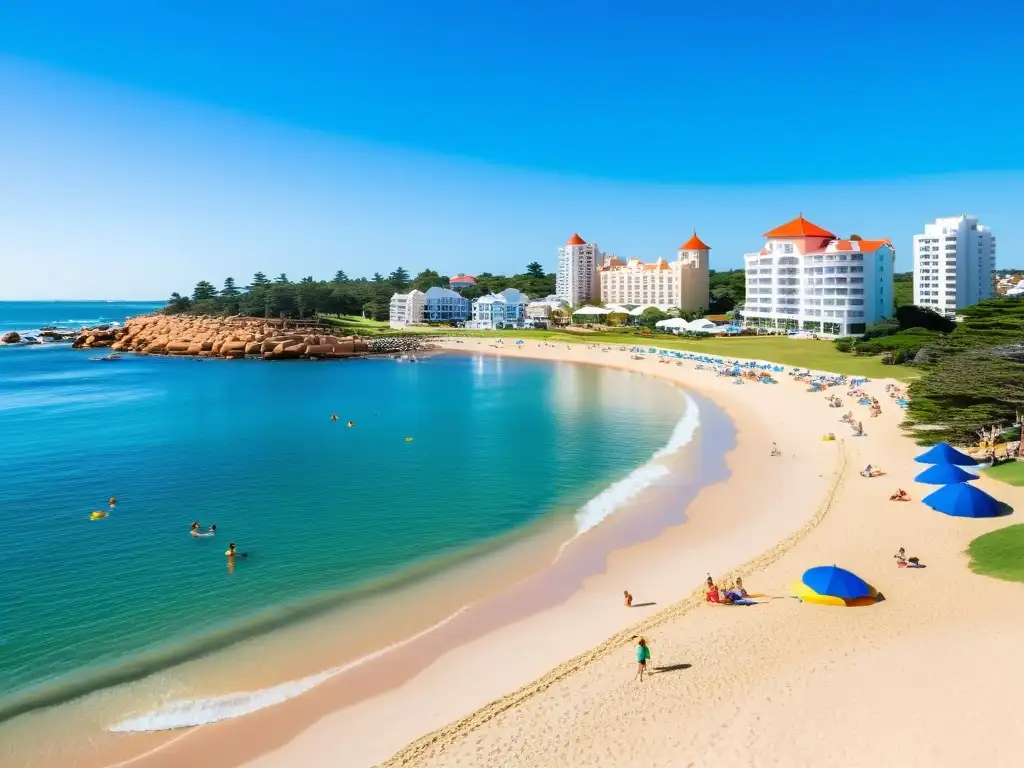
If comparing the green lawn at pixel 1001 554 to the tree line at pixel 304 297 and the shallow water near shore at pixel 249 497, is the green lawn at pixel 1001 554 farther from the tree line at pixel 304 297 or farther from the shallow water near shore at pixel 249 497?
the tree line at pixel 304 297

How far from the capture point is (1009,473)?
24953mm

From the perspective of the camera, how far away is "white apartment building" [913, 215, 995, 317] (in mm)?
99000

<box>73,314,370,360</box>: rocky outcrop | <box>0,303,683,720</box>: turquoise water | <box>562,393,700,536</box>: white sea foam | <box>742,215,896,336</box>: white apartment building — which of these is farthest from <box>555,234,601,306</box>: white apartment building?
<box>562,393,700,536</box>: white sea foam

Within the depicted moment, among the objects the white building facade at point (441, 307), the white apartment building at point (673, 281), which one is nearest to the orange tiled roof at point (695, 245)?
the white apartment building at point (673, 281)

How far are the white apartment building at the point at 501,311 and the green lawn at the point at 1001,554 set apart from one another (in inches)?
4671

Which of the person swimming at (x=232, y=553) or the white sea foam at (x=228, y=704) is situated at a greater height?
the person swimming at (x=232, y=553)

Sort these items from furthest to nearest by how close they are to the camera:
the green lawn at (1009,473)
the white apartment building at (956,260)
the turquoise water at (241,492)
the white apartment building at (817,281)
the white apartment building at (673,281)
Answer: the white apartment building at (673,281) < the white apartment building at (956,260) < the white apartment building at (817,281) < the green lawn at (1009,473) < the turquoise water at (241,492)

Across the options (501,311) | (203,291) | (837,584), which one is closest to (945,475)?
(837,584)

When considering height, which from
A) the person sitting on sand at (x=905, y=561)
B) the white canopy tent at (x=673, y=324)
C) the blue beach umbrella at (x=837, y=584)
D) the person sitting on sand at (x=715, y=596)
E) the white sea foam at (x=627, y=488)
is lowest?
the white sea foam at (x=627, y=488)

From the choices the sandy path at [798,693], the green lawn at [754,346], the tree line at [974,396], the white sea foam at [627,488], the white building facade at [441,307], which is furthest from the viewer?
the white building facade at [441,307]

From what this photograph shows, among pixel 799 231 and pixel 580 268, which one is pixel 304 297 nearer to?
pixel 580 268

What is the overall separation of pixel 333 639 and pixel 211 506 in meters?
13.4

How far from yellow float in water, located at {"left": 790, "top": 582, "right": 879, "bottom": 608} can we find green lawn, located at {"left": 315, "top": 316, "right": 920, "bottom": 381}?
41349 millimetres

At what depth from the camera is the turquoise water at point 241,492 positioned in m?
17.2
